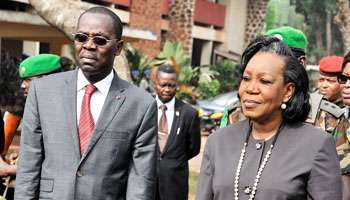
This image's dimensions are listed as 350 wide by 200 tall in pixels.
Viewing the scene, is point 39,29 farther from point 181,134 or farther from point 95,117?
point 95,117

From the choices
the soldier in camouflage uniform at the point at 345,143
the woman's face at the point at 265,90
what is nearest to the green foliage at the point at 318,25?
the soldier in camouflage uniform at the point at 345,143

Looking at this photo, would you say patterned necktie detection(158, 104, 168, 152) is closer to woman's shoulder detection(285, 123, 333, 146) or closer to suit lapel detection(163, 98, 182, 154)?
suit lapel detection(163, 98, 182, 154)

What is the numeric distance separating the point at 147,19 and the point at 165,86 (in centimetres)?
1936

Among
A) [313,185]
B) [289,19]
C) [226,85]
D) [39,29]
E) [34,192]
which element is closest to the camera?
[313,185]

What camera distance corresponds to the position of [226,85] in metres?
29.9

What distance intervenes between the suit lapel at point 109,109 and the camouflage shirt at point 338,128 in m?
1.25

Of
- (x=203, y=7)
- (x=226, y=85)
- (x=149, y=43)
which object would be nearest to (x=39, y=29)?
(x=149, y=43)

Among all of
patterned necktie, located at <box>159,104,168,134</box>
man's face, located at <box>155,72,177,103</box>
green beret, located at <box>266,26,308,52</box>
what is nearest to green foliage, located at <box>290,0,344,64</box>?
man's face, located at <box>155,72,177,103</box>

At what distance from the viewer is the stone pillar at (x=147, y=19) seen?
25828 millimetres

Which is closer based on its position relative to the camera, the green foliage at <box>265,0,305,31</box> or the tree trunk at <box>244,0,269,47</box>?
the tree trunk at <box>244,0,269,47</box>

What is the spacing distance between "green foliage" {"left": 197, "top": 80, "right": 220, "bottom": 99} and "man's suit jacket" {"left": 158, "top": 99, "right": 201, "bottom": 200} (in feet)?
60.7

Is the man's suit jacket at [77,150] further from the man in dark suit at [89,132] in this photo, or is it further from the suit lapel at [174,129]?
the suit lapel at [174,129]

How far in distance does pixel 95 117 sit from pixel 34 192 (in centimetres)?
53

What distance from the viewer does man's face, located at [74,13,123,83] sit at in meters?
4.13
